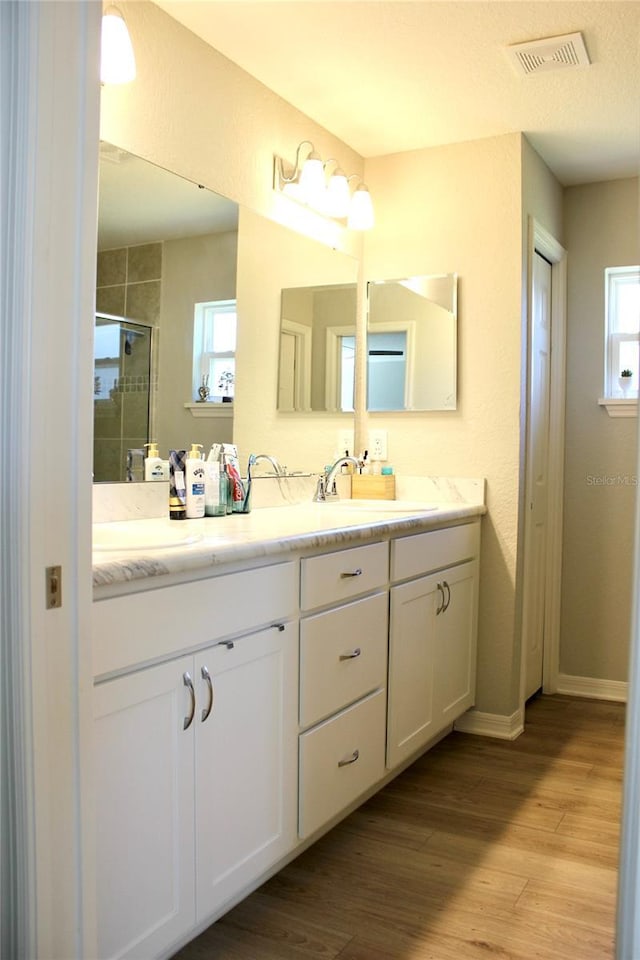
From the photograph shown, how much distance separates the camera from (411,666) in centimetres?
263

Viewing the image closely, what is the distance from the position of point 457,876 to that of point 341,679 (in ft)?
1.91

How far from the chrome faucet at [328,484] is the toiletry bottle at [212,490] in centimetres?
78

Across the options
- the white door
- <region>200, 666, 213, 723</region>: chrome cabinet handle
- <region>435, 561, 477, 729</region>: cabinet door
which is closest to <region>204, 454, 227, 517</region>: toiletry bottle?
<region>200, 666, 213, 723</region>: chrome cabinet handle

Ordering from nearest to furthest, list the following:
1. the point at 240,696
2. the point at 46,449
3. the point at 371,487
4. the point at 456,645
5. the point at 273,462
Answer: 1. the point at 46,449
2. the point at 240,696
3. the point at 273,462
4. the point at 456,645
5. the point at 371,487

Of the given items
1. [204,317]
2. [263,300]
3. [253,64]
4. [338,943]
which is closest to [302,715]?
[338,943]

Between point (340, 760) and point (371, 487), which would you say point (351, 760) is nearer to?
point (340, 760)

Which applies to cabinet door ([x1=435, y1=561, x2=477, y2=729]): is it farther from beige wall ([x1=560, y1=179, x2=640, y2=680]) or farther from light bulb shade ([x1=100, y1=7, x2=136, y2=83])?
light bulb shade ([x1=100, y1=7, x2=136, y2=83])

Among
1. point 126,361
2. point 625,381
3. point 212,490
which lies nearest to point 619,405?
point 625,381

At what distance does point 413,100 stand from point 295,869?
95.7 inches

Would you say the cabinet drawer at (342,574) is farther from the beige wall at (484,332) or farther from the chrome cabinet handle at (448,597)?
the beige wall at (484,332)

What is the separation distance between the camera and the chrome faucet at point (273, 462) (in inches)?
108

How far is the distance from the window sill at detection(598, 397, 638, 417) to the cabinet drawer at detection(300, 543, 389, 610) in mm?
1768

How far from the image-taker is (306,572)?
2000mm

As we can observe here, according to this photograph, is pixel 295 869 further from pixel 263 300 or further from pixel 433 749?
pixel 263 300
